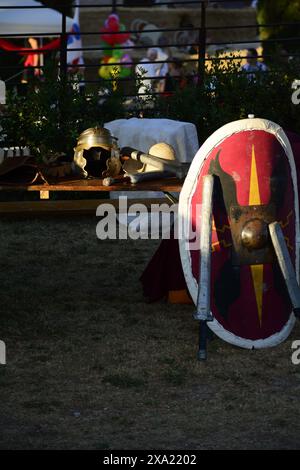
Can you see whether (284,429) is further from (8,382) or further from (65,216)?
(65,216)

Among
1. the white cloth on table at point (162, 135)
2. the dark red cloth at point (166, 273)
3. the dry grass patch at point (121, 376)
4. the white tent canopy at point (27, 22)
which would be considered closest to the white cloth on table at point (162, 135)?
the white cloth on table at point (162, 135)

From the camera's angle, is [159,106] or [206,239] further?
[159,106]

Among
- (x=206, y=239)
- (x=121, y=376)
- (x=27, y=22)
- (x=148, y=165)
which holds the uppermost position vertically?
(x=27, y=22)

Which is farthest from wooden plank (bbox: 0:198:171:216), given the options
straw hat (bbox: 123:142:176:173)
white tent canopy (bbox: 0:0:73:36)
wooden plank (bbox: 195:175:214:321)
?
white tent canopy (bbox: 0:0:73:36)

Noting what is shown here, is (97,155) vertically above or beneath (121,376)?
above

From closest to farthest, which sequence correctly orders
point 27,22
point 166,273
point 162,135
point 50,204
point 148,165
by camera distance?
1. point 148,165
2. point 166,273
3. point 50,204
4. point 162,135
5. point 27,22

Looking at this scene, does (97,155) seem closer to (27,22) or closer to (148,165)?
(148,165)

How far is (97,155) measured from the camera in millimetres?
6973

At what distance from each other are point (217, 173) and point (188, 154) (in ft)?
11.8

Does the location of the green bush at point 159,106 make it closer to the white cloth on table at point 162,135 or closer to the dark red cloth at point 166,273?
the white cloth on table at point 162,135

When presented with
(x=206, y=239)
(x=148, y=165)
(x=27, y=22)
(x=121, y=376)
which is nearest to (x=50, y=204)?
(x=148, y=165)

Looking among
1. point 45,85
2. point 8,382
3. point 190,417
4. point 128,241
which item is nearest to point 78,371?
point 8,382

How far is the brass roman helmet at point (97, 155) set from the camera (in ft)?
22.6

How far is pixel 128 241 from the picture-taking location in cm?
951
